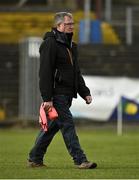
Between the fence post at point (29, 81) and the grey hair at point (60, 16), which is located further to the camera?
the fence post at point (29, 81)

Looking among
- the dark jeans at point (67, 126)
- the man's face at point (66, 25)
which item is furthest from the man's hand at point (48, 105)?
the man's face at point (66, 25)

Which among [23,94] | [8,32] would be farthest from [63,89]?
[8,32]

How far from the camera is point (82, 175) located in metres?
12.0

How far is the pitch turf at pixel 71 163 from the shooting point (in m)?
12.1

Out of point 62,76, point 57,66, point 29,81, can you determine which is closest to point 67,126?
point 62,76

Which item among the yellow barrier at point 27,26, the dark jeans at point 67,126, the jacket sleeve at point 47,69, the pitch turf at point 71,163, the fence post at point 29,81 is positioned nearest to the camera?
the pitch turf at point 71,163

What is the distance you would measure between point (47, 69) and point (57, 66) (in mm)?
238

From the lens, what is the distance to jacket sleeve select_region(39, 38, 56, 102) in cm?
1266

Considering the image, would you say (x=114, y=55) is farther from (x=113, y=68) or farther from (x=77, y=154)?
(x=77, y=154)

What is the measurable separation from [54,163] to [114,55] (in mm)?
19138

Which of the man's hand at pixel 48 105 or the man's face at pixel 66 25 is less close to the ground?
the man's face at pixel 66 25

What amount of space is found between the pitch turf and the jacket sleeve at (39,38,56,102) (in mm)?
1032

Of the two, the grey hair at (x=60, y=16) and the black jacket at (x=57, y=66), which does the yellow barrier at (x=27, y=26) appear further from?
the grey hair at (x=60, y=16)

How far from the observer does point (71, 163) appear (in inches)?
560
